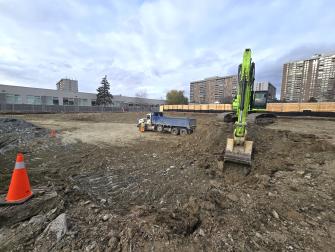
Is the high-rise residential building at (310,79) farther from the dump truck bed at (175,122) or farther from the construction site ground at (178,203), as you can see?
the construction site ground at (178,203)

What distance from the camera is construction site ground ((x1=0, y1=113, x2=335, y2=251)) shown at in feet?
8.12

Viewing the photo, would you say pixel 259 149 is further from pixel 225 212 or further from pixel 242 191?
pixel 225 212

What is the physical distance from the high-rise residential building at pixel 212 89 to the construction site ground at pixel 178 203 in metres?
85.4

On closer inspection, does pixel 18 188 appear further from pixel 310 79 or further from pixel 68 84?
pixel 68 84

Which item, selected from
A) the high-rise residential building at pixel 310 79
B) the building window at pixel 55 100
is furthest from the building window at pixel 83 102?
the high-rise residential building at pixel 310 79

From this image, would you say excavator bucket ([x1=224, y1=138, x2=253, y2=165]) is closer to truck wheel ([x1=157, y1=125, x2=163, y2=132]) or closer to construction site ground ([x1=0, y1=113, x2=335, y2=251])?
construction site ground ([x1=0, y1=113, x2=335, y2=251])

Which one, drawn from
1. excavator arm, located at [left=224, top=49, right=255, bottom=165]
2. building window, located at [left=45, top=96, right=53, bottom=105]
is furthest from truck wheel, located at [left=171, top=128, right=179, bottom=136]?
building window, located at [left=45, top=96, right=53, bottom=105]

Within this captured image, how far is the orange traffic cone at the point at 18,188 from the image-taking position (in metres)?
3.08

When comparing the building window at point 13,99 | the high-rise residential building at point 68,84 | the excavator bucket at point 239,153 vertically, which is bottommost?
the excavator bucket at point 239,153

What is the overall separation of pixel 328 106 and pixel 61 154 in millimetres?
26697

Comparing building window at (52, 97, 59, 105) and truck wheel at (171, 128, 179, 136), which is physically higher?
building window at (52, 97, 59, 105)

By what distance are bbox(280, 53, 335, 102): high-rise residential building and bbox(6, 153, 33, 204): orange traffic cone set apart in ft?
204

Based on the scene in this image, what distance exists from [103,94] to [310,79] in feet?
234

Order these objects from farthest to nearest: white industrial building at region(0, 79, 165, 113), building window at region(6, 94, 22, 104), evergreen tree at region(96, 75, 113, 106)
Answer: evergreen tree at region(96, 75, 113, 106) < building window at region(6, 94, 22, 104) < white industrial building at region(0, 79, 165, 113)
